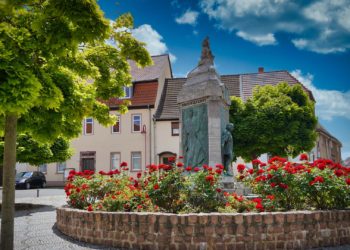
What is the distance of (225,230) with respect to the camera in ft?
19.6

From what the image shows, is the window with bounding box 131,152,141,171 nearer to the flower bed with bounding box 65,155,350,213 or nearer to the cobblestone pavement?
the cobblestone pavement

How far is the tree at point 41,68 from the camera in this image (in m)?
4.67

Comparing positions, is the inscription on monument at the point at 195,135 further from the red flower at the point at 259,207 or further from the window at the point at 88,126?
the window at the point at 88,126

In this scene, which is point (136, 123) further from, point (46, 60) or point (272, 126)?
point (46, 60)

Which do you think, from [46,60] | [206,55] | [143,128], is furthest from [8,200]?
[143,128]

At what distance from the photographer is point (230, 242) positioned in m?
5.96

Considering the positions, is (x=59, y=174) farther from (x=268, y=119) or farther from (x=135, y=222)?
(x=135, y=222)

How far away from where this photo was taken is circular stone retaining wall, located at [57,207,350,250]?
5.98 m

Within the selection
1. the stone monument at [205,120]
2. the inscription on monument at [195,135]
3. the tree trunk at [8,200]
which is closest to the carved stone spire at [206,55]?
the stone monument at [205,120]

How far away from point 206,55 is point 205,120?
2.26m

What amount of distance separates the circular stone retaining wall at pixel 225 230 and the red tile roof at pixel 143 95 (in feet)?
80.2

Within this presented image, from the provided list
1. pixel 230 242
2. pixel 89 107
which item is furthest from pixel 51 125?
pixel 230 242

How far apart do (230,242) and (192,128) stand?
16.6 ft

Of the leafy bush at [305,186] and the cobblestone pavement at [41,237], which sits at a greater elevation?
the leafy bush at [305,186]
